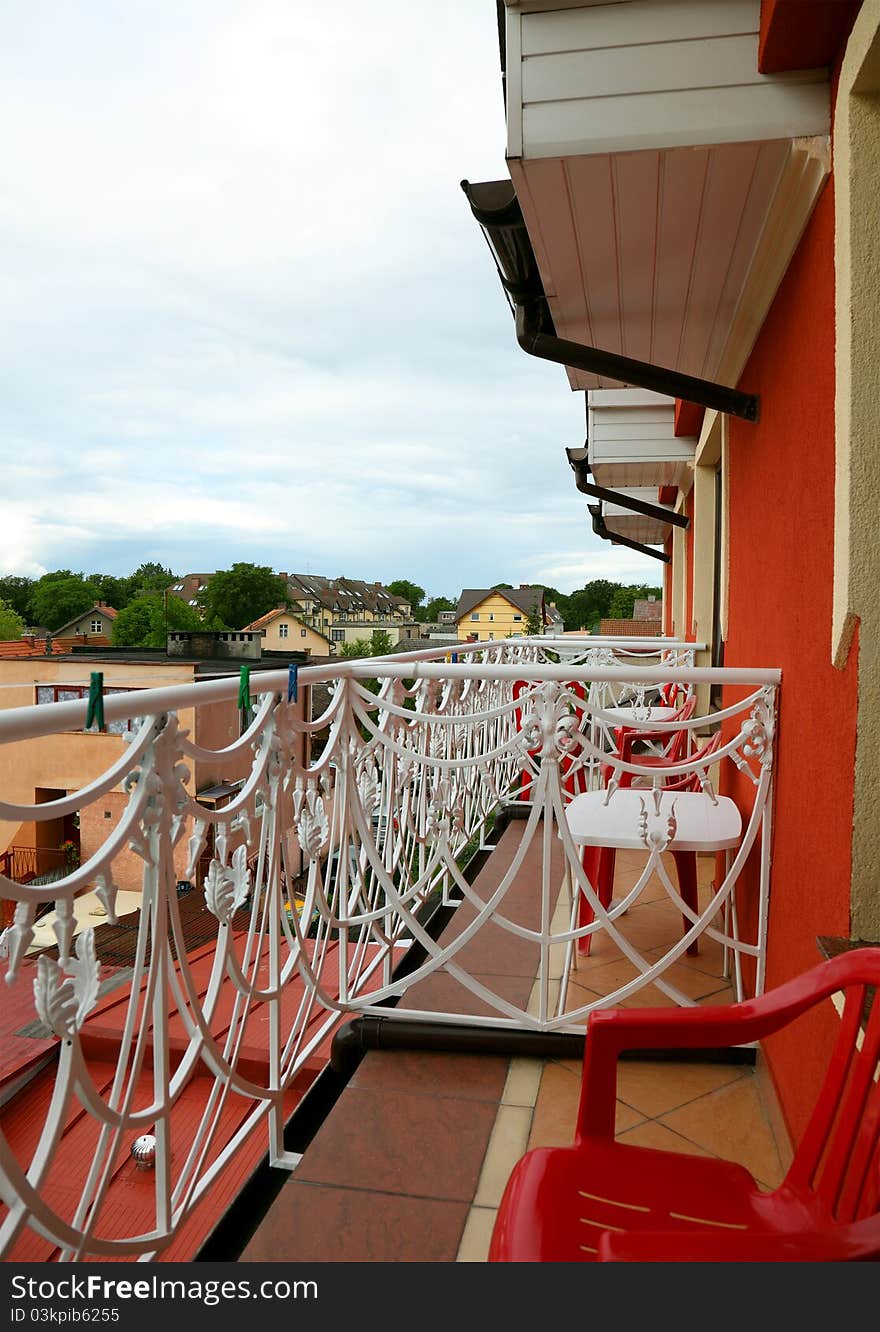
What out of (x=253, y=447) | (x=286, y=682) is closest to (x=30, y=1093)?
(x=286, y=682)

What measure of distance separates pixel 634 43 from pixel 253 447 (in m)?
83.5

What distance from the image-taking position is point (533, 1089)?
83.2 inches

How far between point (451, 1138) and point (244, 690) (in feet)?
3.94

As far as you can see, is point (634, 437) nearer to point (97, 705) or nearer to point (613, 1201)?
point (97, 705)

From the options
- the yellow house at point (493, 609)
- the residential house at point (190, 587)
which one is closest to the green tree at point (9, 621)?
the residential house at point (190, 587)

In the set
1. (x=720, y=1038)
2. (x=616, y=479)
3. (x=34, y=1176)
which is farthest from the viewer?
(x=616, y=479)

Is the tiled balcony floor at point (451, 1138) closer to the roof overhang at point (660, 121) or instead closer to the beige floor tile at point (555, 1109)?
the beige floor tile at point (555, 1109)

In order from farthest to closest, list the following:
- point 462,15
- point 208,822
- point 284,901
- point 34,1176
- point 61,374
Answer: point 61,374 < point 462,15 < point 284,901 < point 208,822 < point 34,1176

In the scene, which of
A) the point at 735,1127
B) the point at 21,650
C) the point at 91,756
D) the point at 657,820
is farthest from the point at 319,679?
the point at 21,650

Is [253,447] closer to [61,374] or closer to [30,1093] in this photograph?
[61,374]

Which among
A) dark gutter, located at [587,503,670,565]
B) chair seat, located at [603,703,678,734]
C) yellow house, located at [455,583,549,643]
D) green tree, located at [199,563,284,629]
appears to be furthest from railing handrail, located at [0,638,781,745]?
yellow house, located at [455,583,549,643]

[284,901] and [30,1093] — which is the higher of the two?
[284,901]

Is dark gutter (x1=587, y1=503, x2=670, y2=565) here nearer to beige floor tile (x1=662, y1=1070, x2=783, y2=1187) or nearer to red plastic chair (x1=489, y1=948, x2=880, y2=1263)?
beige floor tile (x1=662, y1=1070, x2=783, y2=1187)

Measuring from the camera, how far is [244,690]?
64.9 inches
